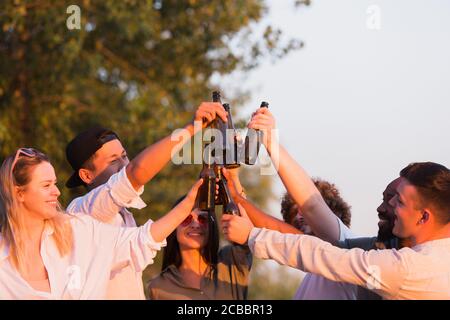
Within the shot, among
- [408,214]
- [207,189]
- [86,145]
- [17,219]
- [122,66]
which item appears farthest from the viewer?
[122,66]

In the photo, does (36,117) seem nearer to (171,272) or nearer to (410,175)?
(171,272)

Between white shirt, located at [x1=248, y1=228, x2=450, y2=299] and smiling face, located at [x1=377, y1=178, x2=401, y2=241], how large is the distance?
0.38 m

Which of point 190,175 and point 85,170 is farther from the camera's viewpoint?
point 190,175

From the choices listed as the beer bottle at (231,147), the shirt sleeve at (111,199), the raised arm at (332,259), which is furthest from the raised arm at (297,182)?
the shirt sleeve at (111,199)

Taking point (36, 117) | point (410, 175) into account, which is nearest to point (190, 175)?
point (36, 117)

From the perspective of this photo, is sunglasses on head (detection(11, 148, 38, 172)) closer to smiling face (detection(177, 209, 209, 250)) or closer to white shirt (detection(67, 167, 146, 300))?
white shirt (detection(67, 167, 146, 300))

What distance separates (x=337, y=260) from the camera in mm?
4910

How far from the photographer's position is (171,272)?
18.9ft

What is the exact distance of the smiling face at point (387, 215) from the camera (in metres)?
5.36

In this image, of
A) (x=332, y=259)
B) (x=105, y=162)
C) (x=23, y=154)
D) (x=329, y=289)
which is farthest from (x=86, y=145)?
(x=332, y=259)

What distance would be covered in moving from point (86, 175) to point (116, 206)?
2.26ft

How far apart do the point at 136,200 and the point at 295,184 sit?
33.2 inches

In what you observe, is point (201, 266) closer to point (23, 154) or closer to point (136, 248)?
point (136, 248)

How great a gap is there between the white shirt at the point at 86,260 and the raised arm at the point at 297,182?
0.74m
